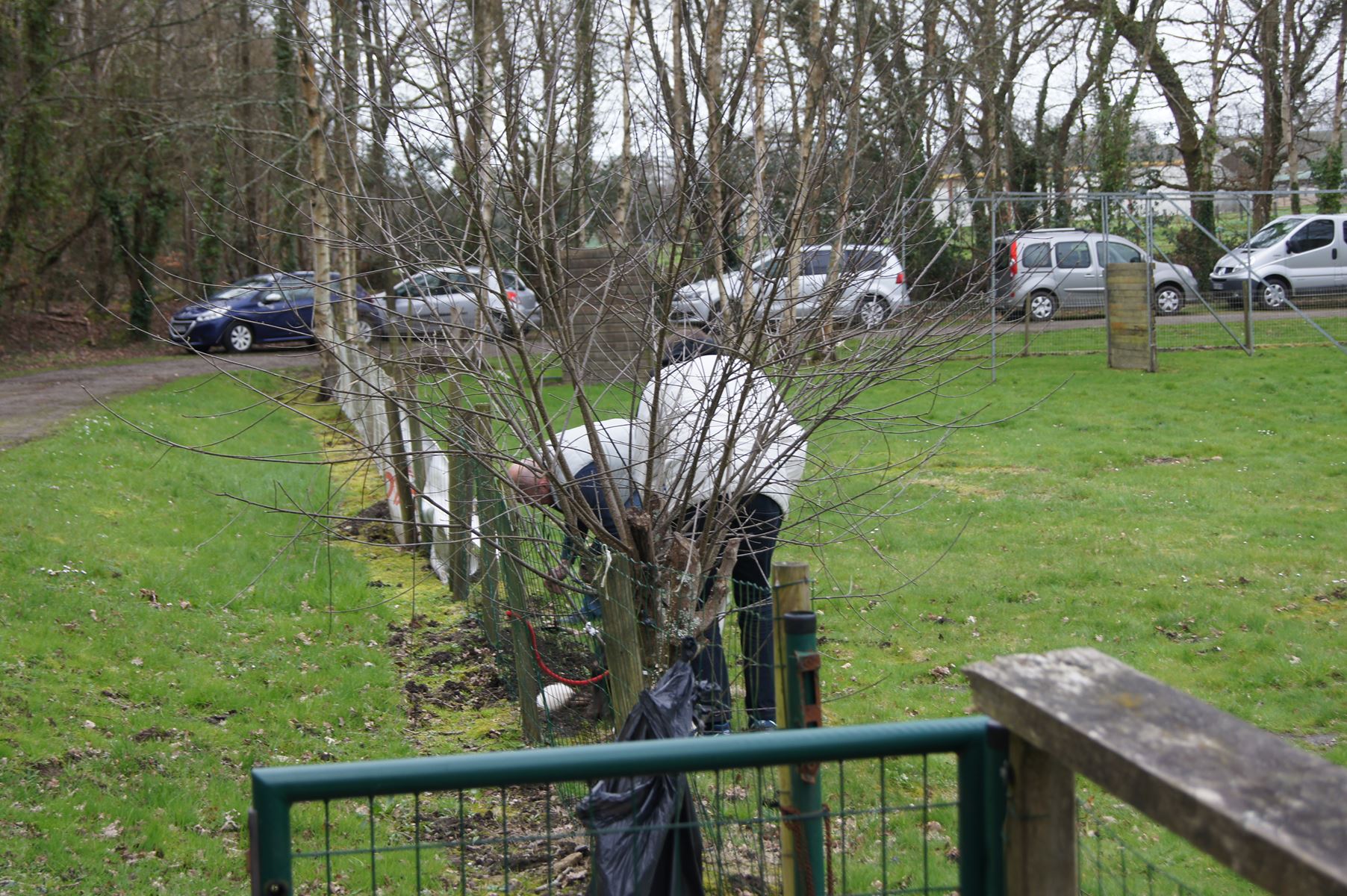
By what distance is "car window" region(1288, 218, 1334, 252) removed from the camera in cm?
2255

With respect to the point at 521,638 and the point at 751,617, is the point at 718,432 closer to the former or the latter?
the point at 751,617

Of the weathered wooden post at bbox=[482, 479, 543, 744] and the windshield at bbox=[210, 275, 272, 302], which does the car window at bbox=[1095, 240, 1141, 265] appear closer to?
the windshield at bbox=[210, 275, 272, 302]

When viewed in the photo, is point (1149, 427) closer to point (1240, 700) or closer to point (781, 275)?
point (1240, 700)

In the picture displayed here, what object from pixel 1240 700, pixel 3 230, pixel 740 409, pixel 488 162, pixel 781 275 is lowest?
pixel 1240 700

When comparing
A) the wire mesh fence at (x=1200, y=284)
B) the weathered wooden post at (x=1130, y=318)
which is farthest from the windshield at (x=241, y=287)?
the weathered wooden post at (x=1130, y=318)

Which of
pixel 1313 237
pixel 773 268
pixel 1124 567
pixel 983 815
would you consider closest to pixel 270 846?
pixel 983 815

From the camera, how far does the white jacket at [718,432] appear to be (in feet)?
13.4

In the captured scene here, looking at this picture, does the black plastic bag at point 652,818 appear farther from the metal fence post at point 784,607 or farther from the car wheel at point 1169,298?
the car wheel at point 1169,298

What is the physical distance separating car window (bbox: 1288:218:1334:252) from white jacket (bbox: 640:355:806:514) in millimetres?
21368

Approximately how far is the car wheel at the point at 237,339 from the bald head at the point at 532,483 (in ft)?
65.7

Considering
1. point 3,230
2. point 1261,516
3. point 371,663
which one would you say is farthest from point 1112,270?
point 3,230

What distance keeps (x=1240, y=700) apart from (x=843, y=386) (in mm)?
2884

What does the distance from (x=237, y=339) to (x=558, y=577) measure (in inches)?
855

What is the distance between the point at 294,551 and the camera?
9039mm
